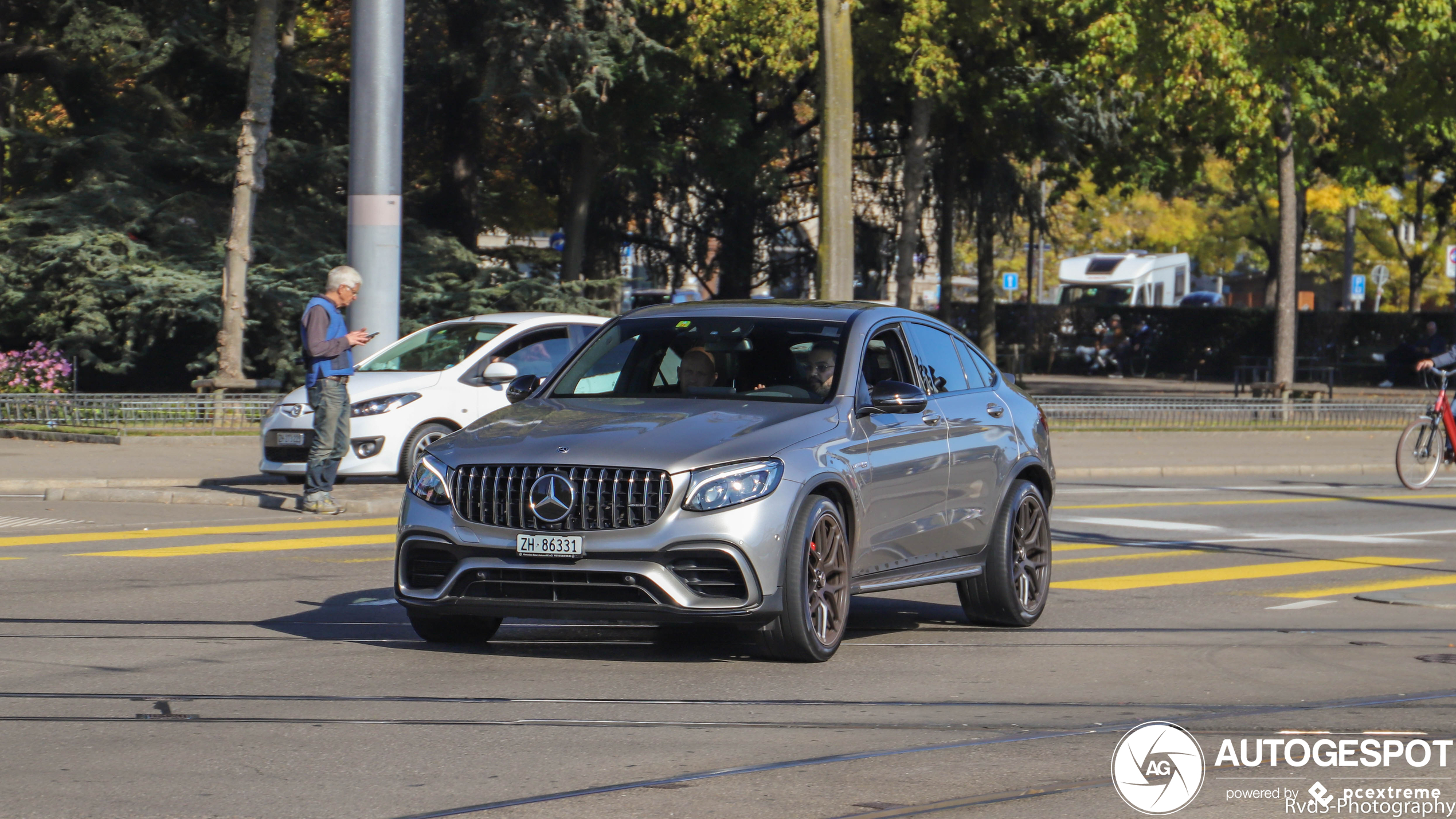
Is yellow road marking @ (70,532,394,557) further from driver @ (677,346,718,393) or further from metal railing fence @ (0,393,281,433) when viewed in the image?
metal railing fence @ (0,393,281,433)

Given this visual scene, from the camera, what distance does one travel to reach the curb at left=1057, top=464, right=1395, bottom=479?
21547mm

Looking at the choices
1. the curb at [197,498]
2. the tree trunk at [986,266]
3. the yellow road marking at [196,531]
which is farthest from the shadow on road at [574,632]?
the tree trunk at [986,266]

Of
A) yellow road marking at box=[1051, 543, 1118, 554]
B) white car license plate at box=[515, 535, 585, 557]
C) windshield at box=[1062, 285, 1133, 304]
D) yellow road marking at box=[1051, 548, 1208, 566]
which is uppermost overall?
windshield at box=[1062, 285, 1133, 304]

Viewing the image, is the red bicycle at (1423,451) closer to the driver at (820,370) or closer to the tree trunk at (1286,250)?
the tree trunk at (1286,250)

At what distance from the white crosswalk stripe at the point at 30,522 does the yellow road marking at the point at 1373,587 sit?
29.3 feet

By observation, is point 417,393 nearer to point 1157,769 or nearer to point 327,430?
point 327,430

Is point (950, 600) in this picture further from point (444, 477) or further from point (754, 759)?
point (754, 759)

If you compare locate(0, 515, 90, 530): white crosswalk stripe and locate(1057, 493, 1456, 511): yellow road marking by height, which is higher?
locate(0, 515, 90, 530): white crosswalk stripe

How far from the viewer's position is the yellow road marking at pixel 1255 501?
17.4 metres

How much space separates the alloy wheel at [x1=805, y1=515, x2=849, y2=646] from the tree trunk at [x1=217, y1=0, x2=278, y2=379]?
16.2 metres

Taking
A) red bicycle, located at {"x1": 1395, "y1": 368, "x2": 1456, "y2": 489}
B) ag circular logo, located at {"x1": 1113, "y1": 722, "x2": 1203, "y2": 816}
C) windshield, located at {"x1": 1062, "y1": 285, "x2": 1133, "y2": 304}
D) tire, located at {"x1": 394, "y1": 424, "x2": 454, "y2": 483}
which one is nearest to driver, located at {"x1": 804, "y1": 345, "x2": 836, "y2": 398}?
ag circular logo, located at {"x1": 1113, "y1": 722, "x2": 1203, "y2": 816}

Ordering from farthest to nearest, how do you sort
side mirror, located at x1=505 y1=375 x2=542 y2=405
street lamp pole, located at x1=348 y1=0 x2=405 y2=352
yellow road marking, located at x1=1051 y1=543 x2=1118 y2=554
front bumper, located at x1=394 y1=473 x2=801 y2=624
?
street lamp pole, located at x1=348 y1=0 x2=405 y2=352 → yellow road marking, located at x1=1051 y1=543 x2=1118 y2=554 → side mirror, located at x1=505 y1=375 x2=542 y2=405 → front bumper, located at x1=394 y1=473 x2=801 y2=624

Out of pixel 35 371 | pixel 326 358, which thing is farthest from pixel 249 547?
pixel 35 371

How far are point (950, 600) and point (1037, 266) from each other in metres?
87.2
